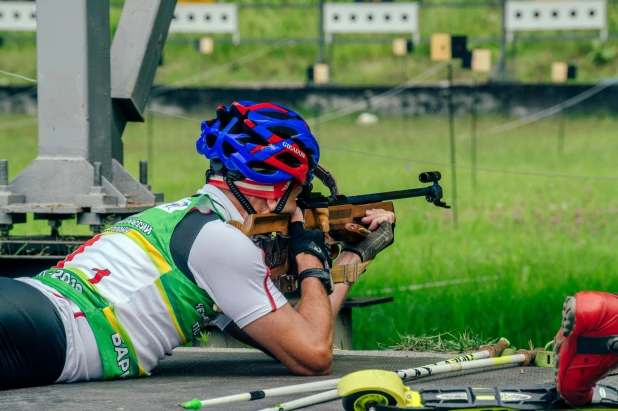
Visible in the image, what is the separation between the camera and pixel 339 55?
25.3 metres

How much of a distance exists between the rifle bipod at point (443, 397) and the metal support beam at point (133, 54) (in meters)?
2.88

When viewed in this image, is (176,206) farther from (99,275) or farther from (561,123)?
(561,123)

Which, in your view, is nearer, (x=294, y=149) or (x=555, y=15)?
(x=294, y=149)

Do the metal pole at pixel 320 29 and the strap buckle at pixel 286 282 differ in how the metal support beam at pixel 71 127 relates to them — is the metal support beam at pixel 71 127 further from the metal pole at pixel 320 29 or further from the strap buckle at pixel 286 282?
the metal pole at pixel 320 29

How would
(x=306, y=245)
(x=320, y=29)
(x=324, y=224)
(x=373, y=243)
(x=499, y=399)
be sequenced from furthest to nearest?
(x=320, y=29), (x=373, y=243), (x=324, y=224), (x=306, y=245), (x=499, y=399)

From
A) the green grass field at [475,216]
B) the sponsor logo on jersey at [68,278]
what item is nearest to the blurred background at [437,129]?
the green grass field at [475,216]

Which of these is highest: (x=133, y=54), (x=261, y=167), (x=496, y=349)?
(x=133, y=54)

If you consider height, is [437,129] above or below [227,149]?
below

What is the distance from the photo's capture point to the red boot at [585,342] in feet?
9.77

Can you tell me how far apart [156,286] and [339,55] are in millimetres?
21870

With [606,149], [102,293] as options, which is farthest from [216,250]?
[606,149]

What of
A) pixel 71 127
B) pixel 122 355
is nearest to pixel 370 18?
pixel 71 127

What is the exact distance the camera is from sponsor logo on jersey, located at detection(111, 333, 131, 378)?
12.5ft

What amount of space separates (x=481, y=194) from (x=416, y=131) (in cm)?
707
